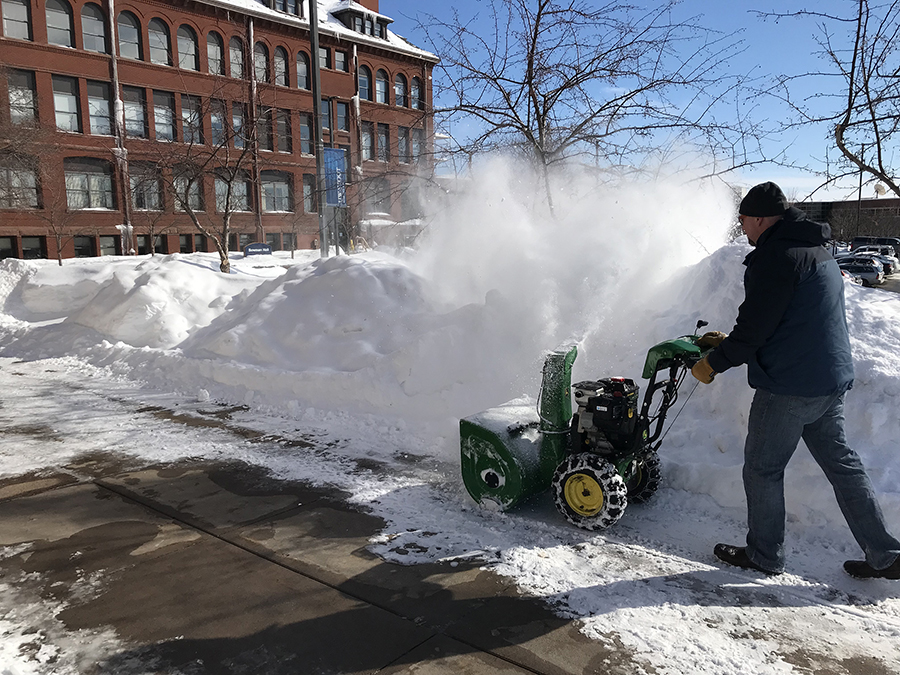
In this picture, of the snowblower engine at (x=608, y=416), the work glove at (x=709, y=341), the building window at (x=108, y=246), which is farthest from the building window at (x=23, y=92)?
the work glove at (x=709, y=341)

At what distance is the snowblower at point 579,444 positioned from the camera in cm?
371

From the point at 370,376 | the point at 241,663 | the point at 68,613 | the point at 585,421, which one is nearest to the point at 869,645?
the point at 585,421

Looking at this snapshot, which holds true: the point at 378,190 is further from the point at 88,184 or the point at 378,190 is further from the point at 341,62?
the point at 341,62

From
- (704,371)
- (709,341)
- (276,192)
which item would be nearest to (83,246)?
(276,192)

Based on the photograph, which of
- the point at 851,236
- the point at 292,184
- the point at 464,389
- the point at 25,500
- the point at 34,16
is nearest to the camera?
the point at 25,500

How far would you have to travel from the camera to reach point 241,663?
2664 mm

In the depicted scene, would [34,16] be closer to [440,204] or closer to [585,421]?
[440,204]

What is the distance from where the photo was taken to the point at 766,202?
3.27 meters

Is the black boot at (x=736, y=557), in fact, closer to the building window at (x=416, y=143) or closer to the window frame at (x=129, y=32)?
the building window at (x=416, y=143)

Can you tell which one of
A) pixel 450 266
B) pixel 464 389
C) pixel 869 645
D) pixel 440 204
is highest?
pixel 440 204

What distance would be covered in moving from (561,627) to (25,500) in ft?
12.4

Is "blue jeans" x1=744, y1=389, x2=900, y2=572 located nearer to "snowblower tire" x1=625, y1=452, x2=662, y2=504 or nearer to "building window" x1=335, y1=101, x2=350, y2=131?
"snowblower tire" x1=625, y1=452, x2=662, y2=504

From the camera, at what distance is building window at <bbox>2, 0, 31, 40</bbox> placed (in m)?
27.7

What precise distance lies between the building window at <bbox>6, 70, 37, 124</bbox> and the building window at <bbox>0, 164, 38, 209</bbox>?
8.20ft
